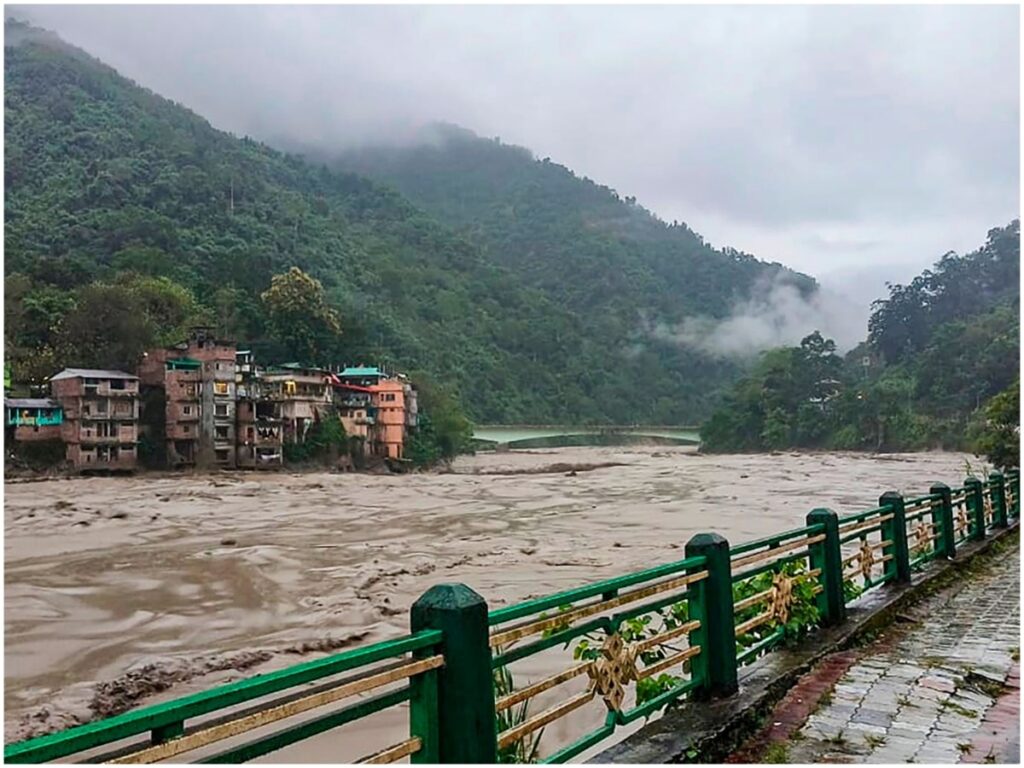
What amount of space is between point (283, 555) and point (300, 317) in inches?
1344

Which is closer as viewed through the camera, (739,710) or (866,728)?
(739,710)

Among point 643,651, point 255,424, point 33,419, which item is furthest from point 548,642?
point 255,424

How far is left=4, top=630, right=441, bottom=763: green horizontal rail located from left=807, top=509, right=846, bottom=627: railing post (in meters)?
3.79

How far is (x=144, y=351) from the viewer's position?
4200 cm

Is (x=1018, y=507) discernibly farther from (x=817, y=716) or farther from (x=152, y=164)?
(x=152, y=164)

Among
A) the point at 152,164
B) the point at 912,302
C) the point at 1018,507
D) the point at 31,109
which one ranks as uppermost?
the point at 31,109

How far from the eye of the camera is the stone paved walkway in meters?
3.65

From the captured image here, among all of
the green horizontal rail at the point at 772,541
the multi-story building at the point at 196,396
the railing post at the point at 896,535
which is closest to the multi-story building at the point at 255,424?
the multi-story building at the point at 196,396

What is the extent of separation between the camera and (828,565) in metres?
5.50

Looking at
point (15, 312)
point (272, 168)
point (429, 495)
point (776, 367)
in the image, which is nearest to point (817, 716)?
point (429, 495)

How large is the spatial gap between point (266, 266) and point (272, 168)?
5367 cm

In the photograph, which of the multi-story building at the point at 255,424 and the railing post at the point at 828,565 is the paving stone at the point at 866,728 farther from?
the multi-story building at the point at 255,424

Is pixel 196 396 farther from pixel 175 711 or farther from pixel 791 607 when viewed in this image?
pixel 175 711

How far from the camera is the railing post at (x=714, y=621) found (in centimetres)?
400
